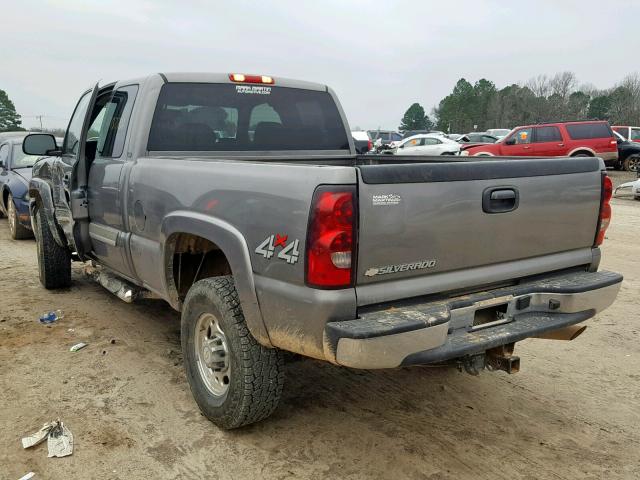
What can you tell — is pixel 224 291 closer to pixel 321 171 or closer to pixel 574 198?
pixel 321 171

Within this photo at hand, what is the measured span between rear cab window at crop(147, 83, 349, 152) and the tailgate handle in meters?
2.11

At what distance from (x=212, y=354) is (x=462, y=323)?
1.39 meters

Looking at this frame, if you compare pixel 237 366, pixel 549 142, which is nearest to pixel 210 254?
pixel 237 366

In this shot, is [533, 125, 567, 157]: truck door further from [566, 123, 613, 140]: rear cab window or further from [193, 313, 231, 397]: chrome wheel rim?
[193, 313, 231, 397]: chrome wheel rim

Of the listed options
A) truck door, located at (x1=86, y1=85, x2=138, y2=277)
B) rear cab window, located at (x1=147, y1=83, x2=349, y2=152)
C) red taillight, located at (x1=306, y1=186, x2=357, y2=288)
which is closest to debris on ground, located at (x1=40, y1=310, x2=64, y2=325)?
truck door, located at (x1=86, y1=85, x2=138, y2=277)

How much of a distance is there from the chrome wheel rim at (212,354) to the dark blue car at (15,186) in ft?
19.9

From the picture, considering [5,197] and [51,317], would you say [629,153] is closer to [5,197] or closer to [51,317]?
[5,197]

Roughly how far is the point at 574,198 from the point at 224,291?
202cm

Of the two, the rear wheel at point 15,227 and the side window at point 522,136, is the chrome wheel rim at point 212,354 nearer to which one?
the rear wheel at point 15,227

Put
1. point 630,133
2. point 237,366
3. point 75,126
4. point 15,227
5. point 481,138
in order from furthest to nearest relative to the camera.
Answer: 1. point 481,138
2. point 630,133
3. point 15,227
4. point 75,126
5. point 237,366

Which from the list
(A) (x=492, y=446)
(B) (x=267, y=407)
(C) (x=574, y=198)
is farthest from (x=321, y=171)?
(A) (x=492, y=446)

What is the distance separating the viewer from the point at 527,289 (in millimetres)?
2996

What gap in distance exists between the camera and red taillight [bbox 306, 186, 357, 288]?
2389mm

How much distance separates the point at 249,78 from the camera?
174 inches
